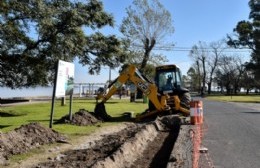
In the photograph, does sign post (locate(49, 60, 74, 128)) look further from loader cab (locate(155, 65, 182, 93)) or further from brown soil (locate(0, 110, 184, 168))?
loader cab (locate(155, 65, 182, 93))

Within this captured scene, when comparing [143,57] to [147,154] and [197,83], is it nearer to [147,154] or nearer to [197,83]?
[147,154]

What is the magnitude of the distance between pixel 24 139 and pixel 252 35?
85.9m

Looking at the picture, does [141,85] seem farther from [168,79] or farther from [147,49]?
[147,49]

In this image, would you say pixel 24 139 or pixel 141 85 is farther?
pixel 141 85

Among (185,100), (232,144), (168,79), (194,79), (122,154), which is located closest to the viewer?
(122,154)

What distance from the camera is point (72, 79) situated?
17.8 metres

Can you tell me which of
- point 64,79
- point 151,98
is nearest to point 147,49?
point 151,98

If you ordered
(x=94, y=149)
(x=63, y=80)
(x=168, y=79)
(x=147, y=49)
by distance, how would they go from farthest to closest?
(x=147, y=49)
(x=168, y=79)
(x=63, y=80)
(x=94, y=149)

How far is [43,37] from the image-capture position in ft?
77.0

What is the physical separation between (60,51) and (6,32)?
291cm

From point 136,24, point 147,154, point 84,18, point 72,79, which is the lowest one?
point 147,154

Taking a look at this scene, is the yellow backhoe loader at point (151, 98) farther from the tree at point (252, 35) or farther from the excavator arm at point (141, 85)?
the tree at point (252, 35)

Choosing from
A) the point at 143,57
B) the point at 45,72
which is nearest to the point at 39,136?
the point at 45,72

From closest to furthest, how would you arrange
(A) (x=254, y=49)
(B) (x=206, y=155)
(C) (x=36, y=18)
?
(B) (x=206, y=155), (C) (x=36, y=18), (A) (x=254, y=49)
